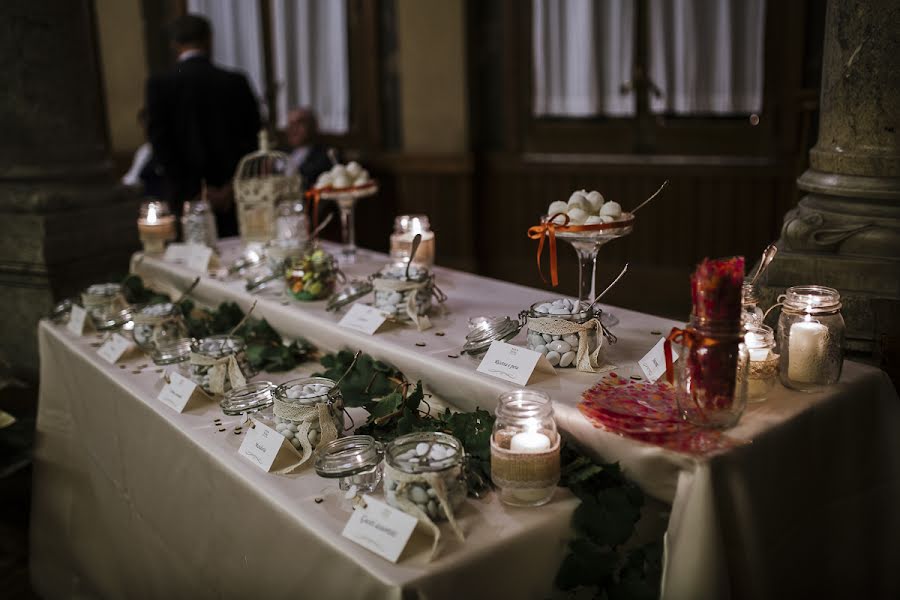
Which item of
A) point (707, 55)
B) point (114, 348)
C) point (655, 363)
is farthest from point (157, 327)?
point (707, 55)

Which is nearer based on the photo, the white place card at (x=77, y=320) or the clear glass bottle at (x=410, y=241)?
the clear glass bottle at (x=410, y=241)

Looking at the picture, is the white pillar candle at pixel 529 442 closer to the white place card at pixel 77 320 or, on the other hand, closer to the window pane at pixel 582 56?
the white place card at pixel 77 320

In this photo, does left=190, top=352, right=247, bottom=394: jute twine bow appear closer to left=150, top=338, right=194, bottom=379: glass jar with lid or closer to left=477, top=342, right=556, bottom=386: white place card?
left=150, top=338, right=194, bottom=379: glass jar with lid

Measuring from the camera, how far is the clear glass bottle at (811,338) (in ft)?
5.14

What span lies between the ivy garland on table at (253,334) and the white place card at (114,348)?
17cm

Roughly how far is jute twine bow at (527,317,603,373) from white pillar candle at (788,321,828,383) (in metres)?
0.35

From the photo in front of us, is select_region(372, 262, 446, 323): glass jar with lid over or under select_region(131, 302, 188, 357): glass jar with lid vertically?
over

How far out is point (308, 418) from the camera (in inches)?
63.2

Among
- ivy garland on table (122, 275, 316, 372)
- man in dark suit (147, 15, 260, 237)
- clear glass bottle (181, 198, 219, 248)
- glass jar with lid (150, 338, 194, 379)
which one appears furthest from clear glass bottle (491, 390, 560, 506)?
man in dark suit (147, 15, 260, 237)

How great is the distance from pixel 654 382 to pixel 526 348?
0.86 feet

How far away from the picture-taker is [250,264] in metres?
2.73

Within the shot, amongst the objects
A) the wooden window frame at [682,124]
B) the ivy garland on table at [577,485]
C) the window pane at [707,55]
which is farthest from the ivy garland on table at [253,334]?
the window pane at [707,55]

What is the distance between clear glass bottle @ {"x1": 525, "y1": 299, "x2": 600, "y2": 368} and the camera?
1699mm

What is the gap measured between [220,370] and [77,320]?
0.88 meters
